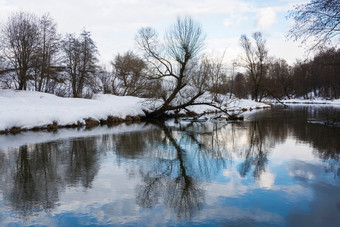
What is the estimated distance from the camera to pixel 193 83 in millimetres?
22000

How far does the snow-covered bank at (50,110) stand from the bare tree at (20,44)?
99.4 inches

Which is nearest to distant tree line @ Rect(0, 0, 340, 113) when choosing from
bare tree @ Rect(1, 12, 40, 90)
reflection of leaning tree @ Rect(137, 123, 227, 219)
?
bare tree @ Rect(1, 12, 40, 90)

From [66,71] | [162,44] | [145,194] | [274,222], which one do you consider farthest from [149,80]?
[274,222]

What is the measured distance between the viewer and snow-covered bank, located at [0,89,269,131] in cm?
1465

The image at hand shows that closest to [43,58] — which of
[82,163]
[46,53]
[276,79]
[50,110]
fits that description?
[46,53]

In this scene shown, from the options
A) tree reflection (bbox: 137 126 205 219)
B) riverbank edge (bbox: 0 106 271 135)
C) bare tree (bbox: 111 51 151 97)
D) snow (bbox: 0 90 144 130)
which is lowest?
tree reflection (bbox: 137 126 205 219)

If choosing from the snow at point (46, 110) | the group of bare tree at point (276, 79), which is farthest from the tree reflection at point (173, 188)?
the group of bare tree at point (276, 79)

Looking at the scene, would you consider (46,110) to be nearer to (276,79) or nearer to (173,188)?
(173,188)

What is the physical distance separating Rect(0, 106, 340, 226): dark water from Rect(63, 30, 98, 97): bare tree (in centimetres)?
1956

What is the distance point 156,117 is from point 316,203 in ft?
64.7

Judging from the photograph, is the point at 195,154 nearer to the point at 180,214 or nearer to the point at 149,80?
the point at 180,214

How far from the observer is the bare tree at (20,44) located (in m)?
23.8

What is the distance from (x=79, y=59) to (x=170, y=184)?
26.4m

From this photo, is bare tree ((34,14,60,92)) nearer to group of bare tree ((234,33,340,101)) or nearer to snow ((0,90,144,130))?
snow ((0,90,144,130))
